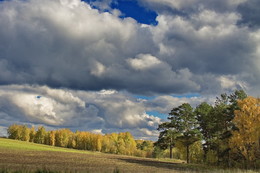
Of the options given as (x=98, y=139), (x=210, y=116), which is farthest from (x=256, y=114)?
(x=98, y=139)

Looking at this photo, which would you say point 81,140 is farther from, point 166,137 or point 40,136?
point 166,137

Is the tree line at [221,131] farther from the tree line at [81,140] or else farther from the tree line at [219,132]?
the tree line at [81,140]

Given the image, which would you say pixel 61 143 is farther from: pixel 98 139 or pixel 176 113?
pixel 176 113

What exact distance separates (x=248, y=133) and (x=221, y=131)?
13.5m

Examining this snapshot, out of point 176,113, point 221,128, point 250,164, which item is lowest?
point 250,164

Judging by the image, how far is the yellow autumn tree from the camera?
45.6 meters

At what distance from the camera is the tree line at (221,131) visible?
46281mm

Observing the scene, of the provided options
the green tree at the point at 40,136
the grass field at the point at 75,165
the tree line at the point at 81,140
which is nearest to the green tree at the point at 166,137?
the grass field at the point at 75,165

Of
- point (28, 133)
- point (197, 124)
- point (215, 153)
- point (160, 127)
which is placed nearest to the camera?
point (215, 153)

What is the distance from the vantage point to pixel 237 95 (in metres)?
57.6

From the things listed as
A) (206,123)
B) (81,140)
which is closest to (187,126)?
(206,123)

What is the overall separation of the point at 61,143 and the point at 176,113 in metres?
122

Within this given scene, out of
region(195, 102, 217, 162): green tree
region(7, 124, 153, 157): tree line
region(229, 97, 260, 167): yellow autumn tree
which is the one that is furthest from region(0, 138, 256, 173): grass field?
region(7, 124, 153, 157): tree line

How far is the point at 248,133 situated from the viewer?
4578 cm
